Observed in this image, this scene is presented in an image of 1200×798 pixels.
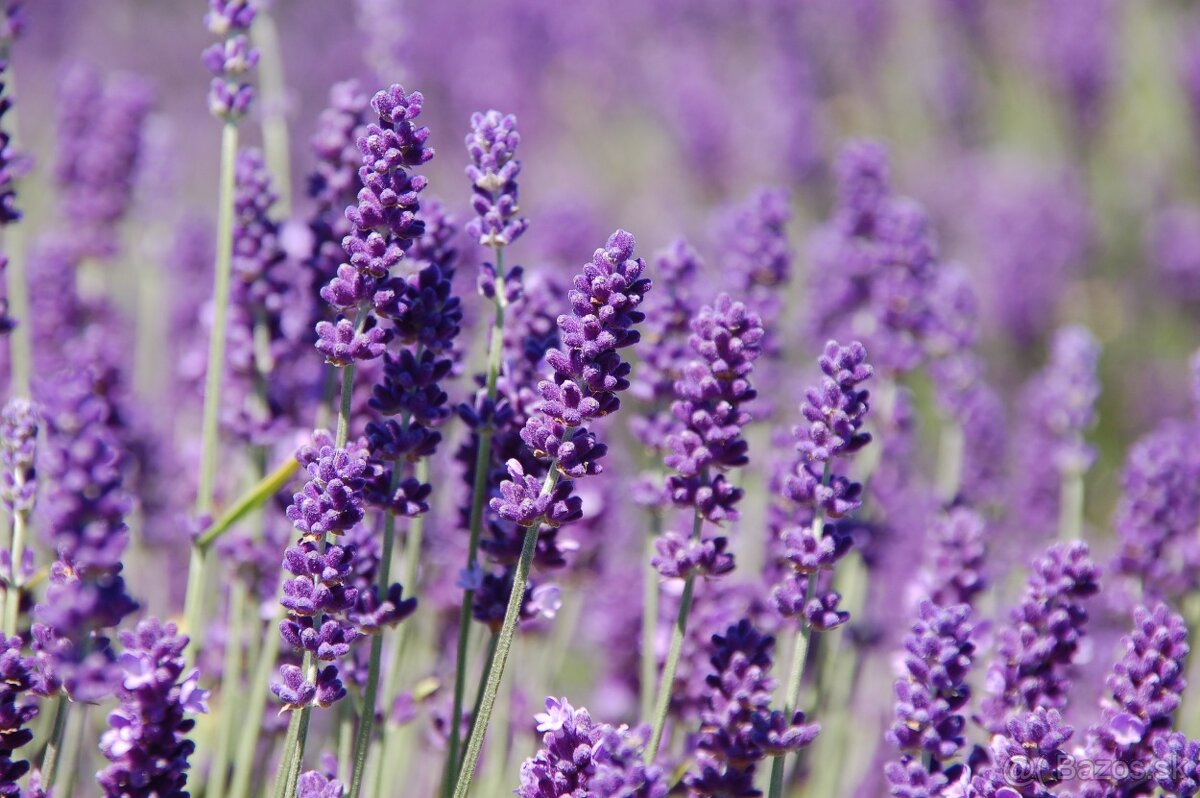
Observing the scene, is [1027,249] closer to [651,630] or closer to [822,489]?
[651,630]

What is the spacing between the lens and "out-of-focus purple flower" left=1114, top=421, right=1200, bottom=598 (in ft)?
7.68

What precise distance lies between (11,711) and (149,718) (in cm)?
22

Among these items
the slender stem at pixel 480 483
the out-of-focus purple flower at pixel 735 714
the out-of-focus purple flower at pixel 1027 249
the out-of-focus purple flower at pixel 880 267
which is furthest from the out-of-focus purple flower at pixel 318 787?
the out-of-focus purple flower at pixel 1027 249

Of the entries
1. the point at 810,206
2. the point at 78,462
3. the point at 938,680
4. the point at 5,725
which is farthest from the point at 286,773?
A: the point at 810,206

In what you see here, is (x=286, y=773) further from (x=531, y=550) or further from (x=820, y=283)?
(x=820, y=283)

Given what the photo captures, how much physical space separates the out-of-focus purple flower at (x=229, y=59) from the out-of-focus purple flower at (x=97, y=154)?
44.2 inches

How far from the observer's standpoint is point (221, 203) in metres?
1.96

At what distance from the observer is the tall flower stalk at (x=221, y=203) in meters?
1.95

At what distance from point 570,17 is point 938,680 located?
7524 millimetres

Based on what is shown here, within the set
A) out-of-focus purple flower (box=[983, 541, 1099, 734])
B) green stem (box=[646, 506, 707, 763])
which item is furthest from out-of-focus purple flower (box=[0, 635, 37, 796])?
out-of-focus purple flower (box=[983, 541, 1099, 734])

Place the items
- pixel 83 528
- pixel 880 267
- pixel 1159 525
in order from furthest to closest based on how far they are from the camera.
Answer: pixel 880 267
pixel 1159 525
pixel 83 528

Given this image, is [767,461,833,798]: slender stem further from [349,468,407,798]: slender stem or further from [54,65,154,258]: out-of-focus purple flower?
[54,65,154,258]: out-of-focus purple flower

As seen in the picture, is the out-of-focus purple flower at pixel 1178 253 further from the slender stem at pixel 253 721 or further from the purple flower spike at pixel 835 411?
the slender stem at pixel 253 721

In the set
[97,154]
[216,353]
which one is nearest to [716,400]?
[216,353]
